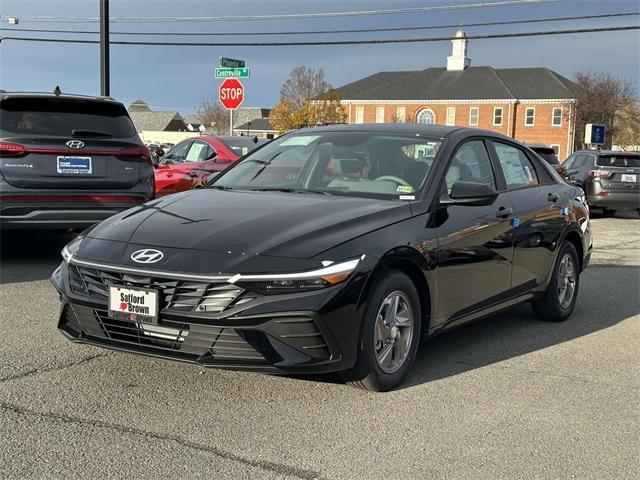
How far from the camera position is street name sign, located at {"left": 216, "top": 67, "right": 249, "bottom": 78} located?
14.8m

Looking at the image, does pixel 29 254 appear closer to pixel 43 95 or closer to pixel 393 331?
Result: pixel 43 95

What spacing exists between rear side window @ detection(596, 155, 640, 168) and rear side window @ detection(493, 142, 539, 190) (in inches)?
458

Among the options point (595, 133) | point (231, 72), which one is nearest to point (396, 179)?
point (231, 72)

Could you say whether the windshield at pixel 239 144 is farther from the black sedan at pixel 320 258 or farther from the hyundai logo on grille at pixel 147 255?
the hyundai logo on grille at pixel 147 255

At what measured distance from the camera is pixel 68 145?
739 centimetres

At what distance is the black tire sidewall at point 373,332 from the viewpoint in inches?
149

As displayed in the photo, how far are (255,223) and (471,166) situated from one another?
191cm

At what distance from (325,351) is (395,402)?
59 centimetres

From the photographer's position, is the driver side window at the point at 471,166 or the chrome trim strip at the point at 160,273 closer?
the chrome trim strip at the point at 160,273

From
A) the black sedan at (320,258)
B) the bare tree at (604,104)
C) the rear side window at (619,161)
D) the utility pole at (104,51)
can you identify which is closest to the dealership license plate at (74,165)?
the black sedan at (320,258)

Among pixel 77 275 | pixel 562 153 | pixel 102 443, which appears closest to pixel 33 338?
pixel 77 275

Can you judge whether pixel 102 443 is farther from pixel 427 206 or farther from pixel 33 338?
pixel 427 206

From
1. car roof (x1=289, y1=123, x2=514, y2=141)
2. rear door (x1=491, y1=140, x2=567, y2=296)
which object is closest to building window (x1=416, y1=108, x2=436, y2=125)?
rear door (x1=491, y1=140, x2=567, y2=296)

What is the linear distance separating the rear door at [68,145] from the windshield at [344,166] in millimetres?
2713
